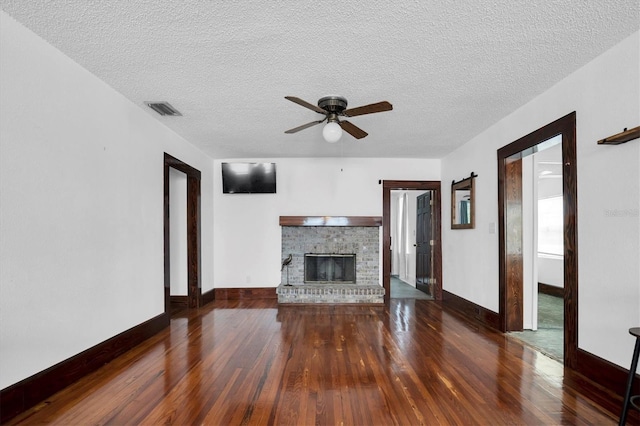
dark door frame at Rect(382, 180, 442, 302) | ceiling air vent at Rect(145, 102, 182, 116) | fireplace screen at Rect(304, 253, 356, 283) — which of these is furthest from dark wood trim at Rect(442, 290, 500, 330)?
ceiling air vent at Rect(145, 102, 182, 116)

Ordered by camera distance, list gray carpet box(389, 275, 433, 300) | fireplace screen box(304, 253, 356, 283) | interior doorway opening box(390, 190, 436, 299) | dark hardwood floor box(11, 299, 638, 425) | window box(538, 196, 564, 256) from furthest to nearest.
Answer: window box(538, 196, 564, 256) < interior doorway opening box(390, 190, 436, 299) < gray carpet box(389, 275, 433, 300) < fireplace screen box(304, 253, 356, 283) < dark hardwood floor box(11, 299, 638, 425)

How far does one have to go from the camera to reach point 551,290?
20.8 feet

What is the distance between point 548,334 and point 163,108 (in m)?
5.10

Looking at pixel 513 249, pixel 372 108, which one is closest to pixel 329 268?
pixel 513 249

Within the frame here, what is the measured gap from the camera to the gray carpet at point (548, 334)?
3.27 metres

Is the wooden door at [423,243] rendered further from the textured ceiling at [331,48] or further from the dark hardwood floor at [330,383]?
the textured ceiling at [331,48]

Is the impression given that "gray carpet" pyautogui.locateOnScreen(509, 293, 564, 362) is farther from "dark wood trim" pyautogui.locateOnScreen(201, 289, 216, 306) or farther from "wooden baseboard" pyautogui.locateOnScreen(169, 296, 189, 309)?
"wooden baseboard" pyautogui.locateOnScreen(169, 296, 189, 309)

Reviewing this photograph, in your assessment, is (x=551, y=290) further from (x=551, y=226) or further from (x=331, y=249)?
(x=331, y=249)

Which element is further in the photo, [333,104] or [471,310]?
[471,310]

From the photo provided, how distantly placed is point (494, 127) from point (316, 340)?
3.44 m

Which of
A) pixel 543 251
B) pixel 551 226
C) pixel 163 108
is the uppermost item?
pixel 163 108

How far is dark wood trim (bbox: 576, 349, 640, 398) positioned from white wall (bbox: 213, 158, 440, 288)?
368cm

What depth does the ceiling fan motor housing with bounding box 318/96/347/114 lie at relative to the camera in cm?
Result: 297

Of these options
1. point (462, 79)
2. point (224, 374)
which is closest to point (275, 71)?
point (462, 79)
